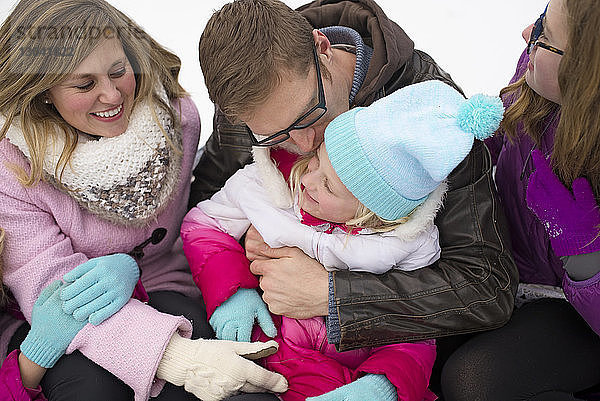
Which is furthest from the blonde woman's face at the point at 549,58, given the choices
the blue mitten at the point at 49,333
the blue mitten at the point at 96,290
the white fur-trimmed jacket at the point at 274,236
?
the blue mitten at the point at 49,333

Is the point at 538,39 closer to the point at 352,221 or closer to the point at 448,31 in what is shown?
the point at 352,221

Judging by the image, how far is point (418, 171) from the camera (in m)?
1.26

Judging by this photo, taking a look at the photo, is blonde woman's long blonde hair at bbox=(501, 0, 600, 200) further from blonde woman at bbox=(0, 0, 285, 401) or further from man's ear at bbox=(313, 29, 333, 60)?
blonde woman at bbox=(0, 0, 285, 401)

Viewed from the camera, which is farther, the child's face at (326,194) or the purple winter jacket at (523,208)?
the purple winter jacket at (523,208)

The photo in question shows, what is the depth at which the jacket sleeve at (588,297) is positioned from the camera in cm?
125

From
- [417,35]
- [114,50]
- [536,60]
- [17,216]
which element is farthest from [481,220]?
[417,35]

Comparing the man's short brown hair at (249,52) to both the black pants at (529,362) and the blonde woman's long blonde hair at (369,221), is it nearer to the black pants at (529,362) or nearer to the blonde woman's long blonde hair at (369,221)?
the blonde woman's long blonde hair at (369,221)

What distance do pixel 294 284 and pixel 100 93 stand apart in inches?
22.7

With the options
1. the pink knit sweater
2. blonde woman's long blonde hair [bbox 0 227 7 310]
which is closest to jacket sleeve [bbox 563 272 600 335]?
the pink knit sweater

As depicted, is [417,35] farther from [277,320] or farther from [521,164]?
[277,320]

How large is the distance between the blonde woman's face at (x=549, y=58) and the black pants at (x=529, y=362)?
480 millimetres

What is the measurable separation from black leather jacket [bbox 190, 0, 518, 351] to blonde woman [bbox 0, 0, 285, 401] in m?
0.24

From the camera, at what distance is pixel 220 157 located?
1736 millimetres

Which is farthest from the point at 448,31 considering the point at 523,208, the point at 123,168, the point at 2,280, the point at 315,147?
the point at 2,280
